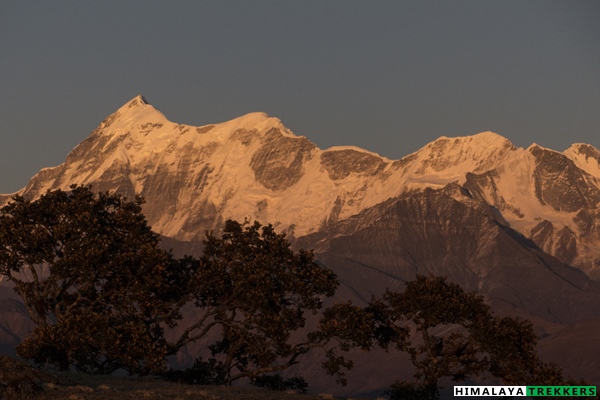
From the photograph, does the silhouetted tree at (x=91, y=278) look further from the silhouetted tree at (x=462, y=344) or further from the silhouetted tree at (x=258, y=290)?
the silhouetted tree at (x=462, y=344)

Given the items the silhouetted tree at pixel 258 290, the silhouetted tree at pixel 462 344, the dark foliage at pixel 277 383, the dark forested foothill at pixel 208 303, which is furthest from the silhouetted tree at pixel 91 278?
the silhouetted tree at pixel 462 344

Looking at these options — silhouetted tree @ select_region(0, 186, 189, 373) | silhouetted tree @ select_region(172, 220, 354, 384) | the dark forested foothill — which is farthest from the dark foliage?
silhouetted tree @ select_region(0, 186, 189, 373)

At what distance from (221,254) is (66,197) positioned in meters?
14.5

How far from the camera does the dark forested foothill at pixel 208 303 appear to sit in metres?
98.4

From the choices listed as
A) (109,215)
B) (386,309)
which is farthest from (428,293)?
(109,215)

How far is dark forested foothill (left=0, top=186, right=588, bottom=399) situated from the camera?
323 ft

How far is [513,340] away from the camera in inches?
3912

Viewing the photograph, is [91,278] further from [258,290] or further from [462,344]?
[462,344]

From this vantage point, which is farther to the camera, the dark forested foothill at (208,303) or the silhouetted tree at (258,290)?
the silhouetted tree at (258,290)

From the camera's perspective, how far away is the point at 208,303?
105250 millimetres

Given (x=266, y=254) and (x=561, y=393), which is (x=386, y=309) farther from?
(x=561, y=393)

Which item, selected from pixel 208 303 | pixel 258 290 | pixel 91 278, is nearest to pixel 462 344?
pixel 258 290

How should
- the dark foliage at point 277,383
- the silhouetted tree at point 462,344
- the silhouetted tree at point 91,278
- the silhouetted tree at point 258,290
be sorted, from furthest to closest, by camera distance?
Answer: 1. the dark foliage at point 277,383
2. the silhouetted tree at point 258,290
3. the silhouetted tree at point 462,344
4. the silhouetted tree at point 91,278

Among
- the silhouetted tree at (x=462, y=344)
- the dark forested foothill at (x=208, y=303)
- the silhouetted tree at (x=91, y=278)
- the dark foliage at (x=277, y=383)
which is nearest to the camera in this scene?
the silhouetted tree at (x=91, y=278)
